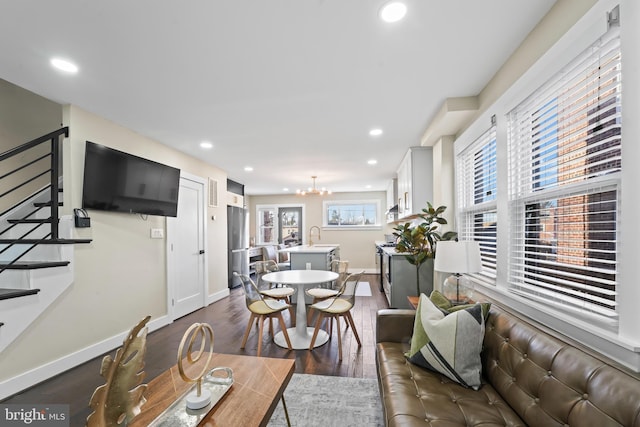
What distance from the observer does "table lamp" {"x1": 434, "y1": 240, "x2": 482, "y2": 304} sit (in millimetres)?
2133

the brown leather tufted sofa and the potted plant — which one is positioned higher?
the potted plant

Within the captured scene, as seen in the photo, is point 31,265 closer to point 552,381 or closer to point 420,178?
point 552,381

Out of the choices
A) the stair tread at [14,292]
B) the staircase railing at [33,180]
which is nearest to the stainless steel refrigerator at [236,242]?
the staircase railing at [33,180]

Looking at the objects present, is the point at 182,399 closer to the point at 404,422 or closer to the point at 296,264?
the point at 404,422

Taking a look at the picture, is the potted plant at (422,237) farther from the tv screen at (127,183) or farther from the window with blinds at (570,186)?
the tv screen at (127,183)

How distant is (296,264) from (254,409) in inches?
153

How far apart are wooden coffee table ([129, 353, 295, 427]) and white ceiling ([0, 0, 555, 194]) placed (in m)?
2.02

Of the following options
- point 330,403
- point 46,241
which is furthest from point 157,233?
point 330,403

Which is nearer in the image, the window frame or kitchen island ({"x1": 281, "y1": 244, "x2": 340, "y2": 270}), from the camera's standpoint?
kitchen island ({"x1": 281, "y1": 244, "x2": 340, "y2": 270})

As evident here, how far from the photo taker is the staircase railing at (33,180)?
8.05ft

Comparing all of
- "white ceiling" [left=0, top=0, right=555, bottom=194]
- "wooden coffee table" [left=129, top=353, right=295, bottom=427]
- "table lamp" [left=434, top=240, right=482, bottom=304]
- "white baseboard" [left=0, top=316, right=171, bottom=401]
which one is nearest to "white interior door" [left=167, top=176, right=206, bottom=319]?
"white baseboard" [left=0, top=316, right=171, bottom=401]

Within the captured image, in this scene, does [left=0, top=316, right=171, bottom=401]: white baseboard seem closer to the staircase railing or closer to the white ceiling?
the staircase railing

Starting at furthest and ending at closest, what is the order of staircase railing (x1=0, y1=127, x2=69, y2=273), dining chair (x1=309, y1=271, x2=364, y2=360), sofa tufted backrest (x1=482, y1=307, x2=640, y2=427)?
dining chair (x1=309, y1=271, x2=364, y2=360)
staircase railing (x1=0, y1=127, x2=69, y2=273)
sofa tufted backrest (x1=482, y1=307, x2=640, y2=427)

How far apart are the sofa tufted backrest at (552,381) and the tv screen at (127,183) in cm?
364
